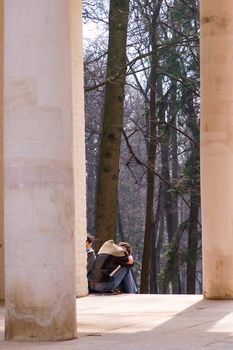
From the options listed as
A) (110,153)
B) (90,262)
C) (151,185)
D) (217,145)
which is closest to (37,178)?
(217,145)

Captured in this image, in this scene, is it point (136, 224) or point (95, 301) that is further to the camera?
point (136, 224)

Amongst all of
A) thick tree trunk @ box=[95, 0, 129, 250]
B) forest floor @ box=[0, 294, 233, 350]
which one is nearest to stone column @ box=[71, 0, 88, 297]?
forest floor @ box=[0, 294, 233, 350]

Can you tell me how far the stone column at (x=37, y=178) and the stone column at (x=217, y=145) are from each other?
6099 millimetres

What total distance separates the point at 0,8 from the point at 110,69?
9455mm

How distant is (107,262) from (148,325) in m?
7.09

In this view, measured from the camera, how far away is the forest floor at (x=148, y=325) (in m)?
9.52

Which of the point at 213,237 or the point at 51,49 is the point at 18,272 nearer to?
the point at 51,49

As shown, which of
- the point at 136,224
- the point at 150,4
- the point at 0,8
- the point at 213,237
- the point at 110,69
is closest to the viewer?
the point at 213,237

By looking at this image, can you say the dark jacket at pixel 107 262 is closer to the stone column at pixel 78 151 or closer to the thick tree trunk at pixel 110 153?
the stone column at pixel 78 151

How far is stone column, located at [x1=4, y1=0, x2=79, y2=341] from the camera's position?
32.3 feet

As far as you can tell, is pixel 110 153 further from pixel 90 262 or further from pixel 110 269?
pixel 110 269

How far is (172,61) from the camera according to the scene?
1378 inches

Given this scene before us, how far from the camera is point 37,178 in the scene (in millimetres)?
9945

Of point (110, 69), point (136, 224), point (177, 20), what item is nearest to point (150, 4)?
point (177, 20)
